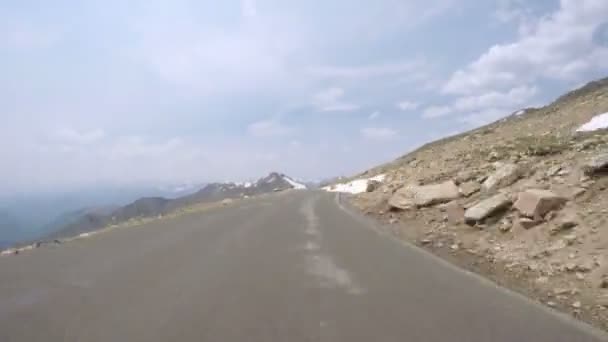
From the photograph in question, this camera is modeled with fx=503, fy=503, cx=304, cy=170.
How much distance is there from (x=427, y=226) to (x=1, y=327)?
1265cm

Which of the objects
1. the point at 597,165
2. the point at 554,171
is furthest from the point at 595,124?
the point at 597,165

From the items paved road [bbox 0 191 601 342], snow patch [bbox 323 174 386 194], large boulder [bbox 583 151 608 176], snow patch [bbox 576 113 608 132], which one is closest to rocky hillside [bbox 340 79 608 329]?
large boulder [bbox 583 151 608 176]

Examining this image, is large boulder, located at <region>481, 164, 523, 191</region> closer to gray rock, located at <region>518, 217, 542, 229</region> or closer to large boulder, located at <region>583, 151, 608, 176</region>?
large boulder, located at <region>583, 151, 608, 176</region>

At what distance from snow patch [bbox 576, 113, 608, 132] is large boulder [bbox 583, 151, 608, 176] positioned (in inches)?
380

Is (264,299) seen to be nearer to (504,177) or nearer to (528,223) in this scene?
(528,223)

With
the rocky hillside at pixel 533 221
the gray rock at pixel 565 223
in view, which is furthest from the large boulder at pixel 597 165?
the gray rock at pixel 565 223

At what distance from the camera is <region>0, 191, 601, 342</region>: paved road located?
19.5 feet

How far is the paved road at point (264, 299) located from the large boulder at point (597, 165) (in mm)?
4846

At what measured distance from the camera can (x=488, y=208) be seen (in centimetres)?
1368

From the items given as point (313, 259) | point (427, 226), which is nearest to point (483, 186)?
point (427, 226)

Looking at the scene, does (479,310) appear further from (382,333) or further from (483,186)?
(483,186)

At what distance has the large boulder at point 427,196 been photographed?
736 inches

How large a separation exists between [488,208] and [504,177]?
2890 millimetres

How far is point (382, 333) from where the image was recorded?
585cm
